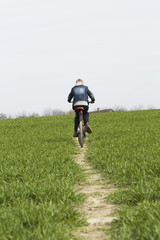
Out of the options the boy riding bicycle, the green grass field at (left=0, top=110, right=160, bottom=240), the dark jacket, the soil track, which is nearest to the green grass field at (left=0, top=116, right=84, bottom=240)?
the green grass field at (left=0, top=110, right=160, bottom=240)

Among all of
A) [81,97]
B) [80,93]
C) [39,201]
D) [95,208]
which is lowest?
[95,208]

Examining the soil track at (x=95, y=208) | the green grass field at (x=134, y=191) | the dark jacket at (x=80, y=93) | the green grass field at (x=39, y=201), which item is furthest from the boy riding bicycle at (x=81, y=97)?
the soil track at (x=95, y=208)

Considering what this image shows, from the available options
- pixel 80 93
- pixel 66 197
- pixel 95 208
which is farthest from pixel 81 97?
pixel 95 208

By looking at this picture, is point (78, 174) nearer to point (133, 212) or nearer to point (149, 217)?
point (133, 212)

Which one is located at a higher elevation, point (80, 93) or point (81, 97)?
point (80, 93)

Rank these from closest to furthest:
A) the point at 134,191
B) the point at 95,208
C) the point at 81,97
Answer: the point at 95,208 < the point at 134,191 < the point at 81,97

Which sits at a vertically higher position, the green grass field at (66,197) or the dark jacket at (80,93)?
the dark jacket at (80,93)

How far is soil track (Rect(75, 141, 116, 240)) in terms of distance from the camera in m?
3.29

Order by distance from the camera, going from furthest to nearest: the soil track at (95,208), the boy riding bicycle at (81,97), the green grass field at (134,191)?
the boy riding bicycle at (81,97), the soil track at (95,208), the green grass field at (134,191)

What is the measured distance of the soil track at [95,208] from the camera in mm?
3291

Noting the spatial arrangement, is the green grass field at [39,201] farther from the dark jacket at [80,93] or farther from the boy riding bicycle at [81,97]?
the dark jacket at [80,93]

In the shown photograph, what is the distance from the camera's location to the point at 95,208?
4.14 m

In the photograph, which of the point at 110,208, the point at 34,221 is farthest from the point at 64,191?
the point at 34,221

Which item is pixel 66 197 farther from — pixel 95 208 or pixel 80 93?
pixel 80 93
